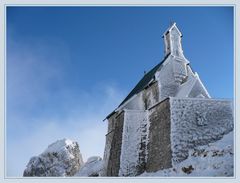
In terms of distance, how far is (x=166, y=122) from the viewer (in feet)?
54.0

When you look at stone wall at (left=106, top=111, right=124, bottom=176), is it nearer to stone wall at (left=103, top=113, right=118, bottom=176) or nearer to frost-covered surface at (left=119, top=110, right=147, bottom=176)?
frost-covered surface at (left=119, top=110, right=147, bottom=176)

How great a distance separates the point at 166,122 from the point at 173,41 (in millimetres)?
8146

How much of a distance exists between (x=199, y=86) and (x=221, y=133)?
3.65 m

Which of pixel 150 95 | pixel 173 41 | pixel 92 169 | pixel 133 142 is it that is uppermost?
pixel 173 41

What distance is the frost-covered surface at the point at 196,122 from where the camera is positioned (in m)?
15.6

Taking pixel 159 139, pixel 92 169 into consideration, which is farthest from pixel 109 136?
pixel 159 139

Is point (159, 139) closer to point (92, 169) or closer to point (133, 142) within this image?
point (133, 142)

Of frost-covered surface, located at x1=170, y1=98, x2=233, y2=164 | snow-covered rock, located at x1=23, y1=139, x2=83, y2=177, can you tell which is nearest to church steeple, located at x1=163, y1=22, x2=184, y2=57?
frost-covered surface, located at x1=170, y1=98, x2=233, y2=164

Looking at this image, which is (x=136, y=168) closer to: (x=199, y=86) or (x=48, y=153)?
(x=199, y=86)

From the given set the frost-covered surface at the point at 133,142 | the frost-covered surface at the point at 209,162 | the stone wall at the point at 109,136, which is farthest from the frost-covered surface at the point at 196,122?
the stone wall at the point at 109,136

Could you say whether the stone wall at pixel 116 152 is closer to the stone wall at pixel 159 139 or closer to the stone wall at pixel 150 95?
the stone wall at pixel 150 95

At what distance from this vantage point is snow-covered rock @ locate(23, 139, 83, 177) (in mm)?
30016

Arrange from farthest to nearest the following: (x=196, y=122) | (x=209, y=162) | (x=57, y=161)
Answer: (x=57, y=161), (x=196, y=122), (x=209, y=162)

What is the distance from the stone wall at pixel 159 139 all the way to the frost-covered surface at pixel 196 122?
0.32 metres
